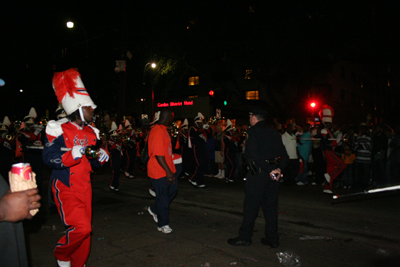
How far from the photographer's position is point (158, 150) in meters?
5.32

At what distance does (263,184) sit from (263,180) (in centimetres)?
6

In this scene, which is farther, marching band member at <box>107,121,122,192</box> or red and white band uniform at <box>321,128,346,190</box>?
marching band member at <box>107,121,122,192</box>

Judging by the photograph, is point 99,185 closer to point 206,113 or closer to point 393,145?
point 393,145

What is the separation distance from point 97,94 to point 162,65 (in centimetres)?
881

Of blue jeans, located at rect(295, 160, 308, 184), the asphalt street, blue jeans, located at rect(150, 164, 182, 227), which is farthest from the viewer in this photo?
blue jeans, located at rect(295, 160, 308, 184)

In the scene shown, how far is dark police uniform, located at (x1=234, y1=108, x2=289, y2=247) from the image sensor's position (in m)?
4.80

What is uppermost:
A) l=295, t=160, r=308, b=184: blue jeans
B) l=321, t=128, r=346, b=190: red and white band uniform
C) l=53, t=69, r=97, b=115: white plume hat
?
l=53, t=69, r=97, b=115: white plume hat

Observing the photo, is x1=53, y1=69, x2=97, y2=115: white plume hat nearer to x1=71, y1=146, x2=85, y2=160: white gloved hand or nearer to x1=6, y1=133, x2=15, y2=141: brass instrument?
x1=71, y1=146, x2=85, y2=160: white gloved hand

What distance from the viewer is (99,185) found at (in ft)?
34.9

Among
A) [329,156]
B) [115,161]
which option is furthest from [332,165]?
[115,161]

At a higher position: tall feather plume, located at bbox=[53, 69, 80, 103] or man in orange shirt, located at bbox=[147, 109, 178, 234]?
tall feather plume, located at bbox=[53, 69, 80, 103]

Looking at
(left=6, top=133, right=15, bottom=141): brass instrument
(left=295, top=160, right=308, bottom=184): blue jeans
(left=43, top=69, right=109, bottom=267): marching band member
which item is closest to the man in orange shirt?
(left=43, top=69, right=109, bottom=267): marching band member

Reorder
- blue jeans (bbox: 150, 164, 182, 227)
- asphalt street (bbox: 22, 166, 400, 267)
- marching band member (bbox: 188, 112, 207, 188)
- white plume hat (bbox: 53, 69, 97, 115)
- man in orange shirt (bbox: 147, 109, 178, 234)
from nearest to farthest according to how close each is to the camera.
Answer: white plume hat (bbox: 53, 69, 97, 115) → asphalt street (bbox: 22, 166, 400, 267) → man in orange shirt (bbox: 147, 109, 178, 234) → blue jeans (bbox: 150, 164, 182, 227) → marching band member (bbox: 188, 112, 207, 188)

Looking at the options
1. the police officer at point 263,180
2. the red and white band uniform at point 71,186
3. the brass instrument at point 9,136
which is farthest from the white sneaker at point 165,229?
the brass instrument at point 9,136
